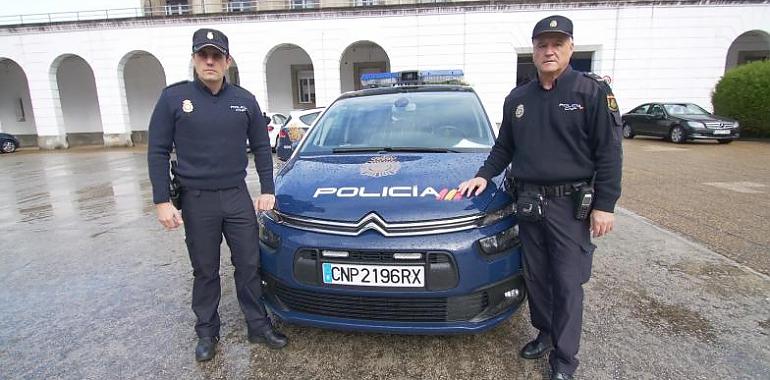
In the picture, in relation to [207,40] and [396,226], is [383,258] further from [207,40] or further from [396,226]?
[207,40]

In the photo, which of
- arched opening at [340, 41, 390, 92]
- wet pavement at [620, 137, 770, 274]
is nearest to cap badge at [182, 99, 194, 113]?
wet pavement at [620, 137, 770, 274]

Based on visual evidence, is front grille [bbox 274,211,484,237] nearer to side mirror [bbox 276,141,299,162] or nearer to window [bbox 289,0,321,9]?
side mirror [bbox 276,141,299,162]

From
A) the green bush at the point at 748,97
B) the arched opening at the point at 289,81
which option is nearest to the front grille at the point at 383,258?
the green bush at the point at 748,97

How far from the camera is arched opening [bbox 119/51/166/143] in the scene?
2181 centimetres

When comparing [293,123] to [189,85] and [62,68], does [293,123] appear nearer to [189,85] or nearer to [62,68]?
[189,85]

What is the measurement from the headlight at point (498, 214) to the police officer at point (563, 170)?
0.11m

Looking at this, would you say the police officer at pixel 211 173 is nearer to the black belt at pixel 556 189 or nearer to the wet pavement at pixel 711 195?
the black belt at pixel 556 189

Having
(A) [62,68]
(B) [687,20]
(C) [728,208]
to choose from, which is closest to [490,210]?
(C) [728,208]

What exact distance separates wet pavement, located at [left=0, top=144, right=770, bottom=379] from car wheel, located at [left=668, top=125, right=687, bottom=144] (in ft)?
30.1

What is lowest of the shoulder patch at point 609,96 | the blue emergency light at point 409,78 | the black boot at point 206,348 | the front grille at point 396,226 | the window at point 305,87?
the black boot at point 206,348

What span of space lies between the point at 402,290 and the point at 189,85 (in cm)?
160

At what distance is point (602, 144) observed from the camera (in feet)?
6.73

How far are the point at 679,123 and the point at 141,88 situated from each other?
2352 cm

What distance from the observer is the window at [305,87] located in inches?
832
